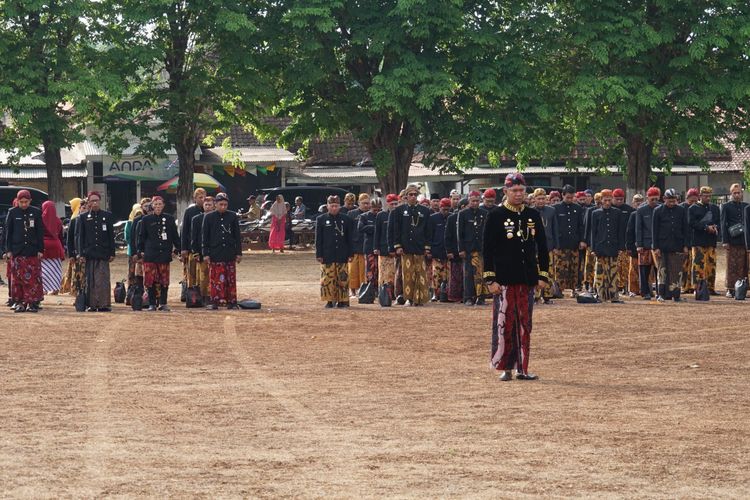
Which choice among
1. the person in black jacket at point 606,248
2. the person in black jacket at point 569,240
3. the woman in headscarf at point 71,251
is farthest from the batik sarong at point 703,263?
the woman in headscarf at point 71,251

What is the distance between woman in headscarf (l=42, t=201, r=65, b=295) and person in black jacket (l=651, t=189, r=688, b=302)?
1009 centimetres

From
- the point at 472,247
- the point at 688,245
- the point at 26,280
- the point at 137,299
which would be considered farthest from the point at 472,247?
the point at 26,280

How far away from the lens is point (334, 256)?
23.7m

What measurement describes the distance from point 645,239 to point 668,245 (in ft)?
1.43

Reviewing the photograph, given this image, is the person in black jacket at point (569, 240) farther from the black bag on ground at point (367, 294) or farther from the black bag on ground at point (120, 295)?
the black bag on ground at point (120, 295)

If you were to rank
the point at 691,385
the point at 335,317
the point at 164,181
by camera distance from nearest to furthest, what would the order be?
the point at 691,385 → the point at 335,317 → the point at 164,181

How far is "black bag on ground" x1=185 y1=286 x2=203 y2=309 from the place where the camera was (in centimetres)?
2388

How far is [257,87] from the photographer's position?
1636 inches

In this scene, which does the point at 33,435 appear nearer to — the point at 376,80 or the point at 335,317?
the point at 335,317

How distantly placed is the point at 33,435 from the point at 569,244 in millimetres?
15888

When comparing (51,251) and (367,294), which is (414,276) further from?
(51,251)

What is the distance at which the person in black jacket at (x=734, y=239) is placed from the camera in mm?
25547

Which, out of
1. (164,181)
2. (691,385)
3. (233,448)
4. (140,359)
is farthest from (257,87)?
(233,448)

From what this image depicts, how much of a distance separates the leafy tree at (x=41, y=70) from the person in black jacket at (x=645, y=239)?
20.1 meters
